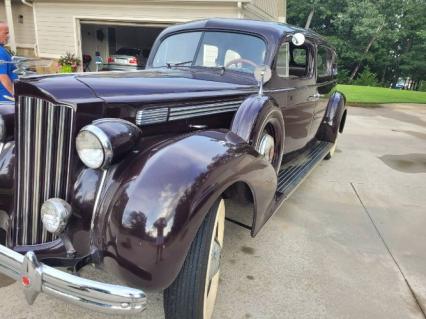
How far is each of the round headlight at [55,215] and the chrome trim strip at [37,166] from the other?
163 mm

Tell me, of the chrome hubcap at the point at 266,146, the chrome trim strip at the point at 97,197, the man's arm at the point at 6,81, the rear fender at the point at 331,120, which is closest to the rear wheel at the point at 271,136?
the chrome hubcap at the point at 266,146

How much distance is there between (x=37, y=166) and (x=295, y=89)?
2684 mm

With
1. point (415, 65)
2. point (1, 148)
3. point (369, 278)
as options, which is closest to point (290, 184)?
point (369, 278)

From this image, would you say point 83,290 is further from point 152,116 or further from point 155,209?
point 152,116

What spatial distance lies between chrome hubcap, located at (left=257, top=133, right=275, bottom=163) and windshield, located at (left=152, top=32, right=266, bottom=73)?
2.37ft

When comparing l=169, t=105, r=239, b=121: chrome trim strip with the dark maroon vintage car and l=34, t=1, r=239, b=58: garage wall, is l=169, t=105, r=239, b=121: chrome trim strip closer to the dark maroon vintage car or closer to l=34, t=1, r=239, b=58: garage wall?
the dark maroon vintage car

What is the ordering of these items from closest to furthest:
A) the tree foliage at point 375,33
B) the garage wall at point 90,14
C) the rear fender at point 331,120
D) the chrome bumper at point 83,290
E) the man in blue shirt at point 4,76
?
the chrome bumper at point 83,290 → the man in blue shirt at point 4,76 → the rear fender at point 331,120 → the garage wall at point 90,14 → the tree foliage at point 375,33

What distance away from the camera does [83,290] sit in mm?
1539

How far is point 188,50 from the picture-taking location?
11.7 ft

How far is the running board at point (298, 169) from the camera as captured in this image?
3.28m

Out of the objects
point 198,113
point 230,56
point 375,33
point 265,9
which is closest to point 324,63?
point 230,56

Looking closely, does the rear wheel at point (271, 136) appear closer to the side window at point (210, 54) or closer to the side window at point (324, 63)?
the side window at point (210, 54)

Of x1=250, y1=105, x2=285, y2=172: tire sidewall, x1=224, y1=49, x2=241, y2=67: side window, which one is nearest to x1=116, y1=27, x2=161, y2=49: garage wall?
x1=224, y1=49, x2=241, y2=67: side window

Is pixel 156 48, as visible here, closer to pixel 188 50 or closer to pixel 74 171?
pixel 188 50
